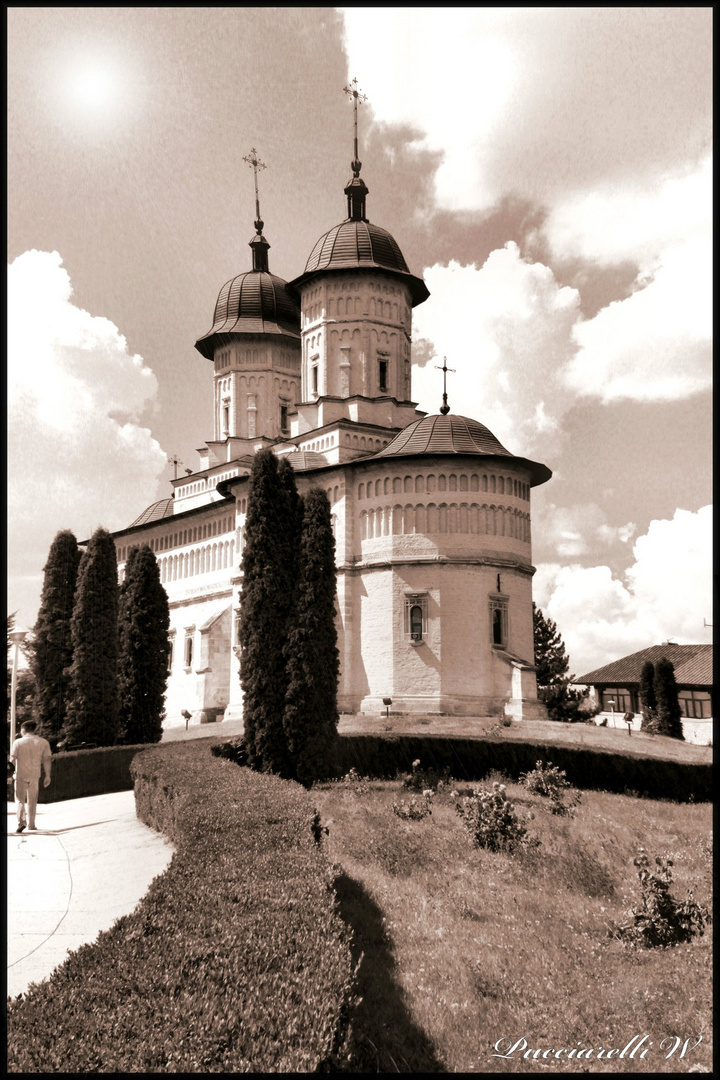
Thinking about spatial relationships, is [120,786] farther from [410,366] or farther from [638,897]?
[410,366]

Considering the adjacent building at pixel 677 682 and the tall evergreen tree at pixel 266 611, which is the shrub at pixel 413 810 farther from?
the adjacent building at pixel 677 682

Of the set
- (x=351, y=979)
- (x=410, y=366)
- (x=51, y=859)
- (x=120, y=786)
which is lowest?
(x=120, y=786)

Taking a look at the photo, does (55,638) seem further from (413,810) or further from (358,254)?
(358,254)

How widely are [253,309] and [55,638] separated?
25140 millimetres

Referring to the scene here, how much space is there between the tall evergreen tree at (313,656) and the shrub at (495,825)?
6.20 metres

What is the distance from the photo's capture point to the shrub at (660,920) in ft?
24.9

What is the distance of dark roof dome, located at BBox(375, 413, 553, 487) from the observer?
31297 mm

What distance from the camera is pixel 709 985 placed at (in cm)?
639

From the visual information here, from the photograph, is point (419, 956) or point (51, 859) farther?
point (51, 859)

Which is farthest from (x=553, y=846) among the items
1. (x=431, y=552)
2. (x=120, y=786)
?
(x=431, y=552)

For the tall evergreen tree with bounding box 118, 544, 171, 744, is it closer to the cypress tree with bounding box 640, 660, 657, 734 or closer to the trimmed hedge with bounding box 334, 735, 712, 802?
the trimmed hedge with bounding box 334, 735, 712, 802

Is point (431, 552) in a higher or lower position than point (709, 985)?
higher

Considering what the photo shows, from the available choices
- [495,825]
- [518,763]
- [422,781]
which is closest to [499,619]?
[518,763]

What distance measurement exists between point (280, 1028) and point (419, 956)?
11.6 ft
